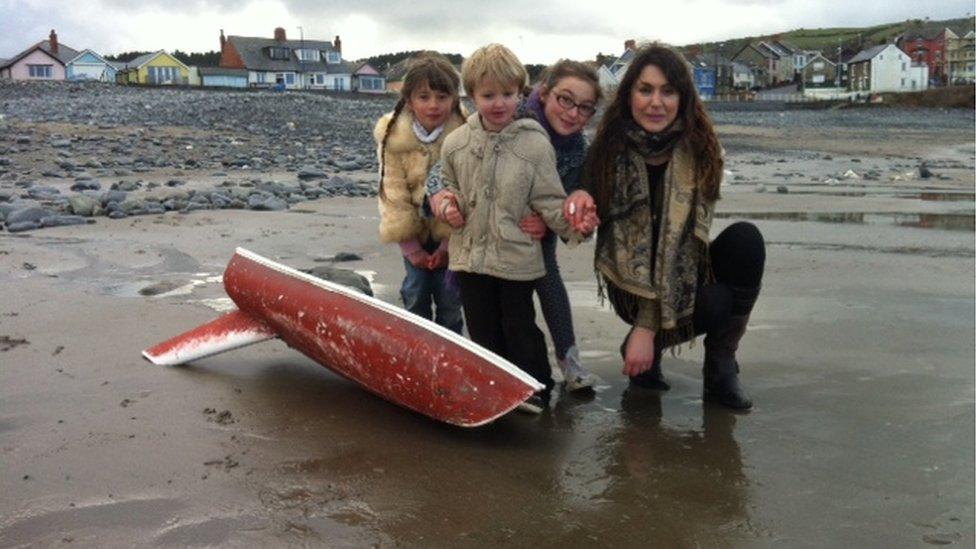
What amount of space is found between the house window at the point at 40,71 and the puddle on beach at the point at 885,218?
238 feet

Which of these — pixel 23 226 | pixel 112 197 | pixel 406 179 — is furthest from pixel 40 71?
pixel 406 179

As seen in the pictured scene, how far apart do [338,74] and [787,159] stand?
67.2m

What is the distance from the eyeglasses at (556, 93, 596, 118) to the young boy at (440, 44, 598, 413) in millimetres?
158

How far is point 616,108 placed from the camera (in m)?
3.58

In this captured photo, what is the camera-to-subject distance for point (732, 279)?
364 cm

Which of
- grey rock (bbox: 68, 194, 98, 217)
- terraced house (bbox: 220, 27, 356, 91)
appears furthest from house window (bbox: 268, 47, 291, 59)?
grey rock (bbox: 68, 194, 98, 217)

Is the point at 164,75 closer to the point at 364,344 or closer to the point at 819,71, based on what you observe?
the point at 819,71

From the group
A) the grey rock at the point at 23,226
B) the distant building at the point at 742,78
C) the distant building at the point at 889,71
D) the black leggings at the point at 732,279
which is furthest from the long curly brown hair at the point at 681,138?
the distant building at the point at 742,78

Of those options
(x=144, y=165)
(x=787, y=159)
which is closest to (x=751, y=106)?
(x=787, y=159)

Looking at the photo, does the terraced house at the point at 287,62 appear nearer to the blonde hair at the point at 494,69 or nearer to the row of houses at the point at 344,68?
the row of houses at the point at 344,68

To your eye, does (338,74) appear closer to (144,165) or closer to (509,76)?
(144,165)

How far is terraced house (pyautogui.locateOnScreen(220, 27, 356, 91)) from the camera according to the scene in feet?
261

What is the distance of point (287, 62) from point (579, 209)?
82.4 meters

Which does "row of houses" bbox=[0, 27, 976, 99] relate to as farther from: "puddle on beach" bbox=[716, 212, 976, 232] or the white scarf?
the white scarf
